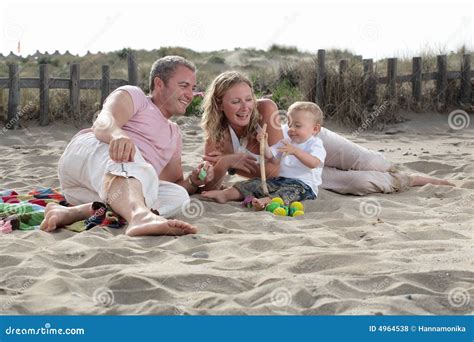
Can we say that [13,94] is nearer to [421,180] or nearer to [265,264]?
[421,180]

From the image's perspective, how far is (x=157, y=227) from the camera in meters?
3.92

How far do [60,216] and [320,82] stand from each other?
7437mm

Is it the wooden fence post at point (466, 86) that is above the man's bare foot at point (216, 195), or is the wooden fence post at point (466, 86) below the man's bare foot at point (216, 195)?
above

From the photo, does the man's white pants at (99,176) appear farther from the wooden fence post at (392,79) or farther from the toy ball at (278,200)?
the wooden fence post at (392,79)

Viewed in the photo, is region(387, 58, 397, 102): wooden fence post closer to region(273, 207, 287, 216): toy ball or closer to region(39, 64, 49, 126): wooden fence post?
region(39, 64, 49, 126): wooden fence post

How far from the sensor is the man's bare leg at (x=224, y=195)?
515 cm

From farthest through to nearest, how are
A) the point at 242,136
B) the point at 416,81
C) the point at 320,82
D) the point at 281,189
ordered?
1. the point at 416,81
2. the point at 320,82
3. the point at 242,136
4. the point at 281,189

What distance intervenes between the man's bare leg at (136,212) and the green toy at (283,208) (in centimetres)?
90

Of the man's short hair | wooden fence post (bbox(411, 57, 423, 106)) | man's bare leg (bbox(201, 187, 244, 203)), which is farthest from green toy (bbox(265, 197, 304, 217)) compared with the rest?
wooden fence post (bbox(411, 57, 423, 106))

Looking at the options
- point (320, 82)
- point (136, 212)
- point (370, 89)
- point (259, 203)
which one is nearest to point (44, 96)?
point (320, 82)

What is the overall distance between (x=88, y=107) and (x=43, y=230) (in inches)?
272

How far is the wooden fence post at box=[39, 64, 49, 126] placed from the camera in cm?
1064

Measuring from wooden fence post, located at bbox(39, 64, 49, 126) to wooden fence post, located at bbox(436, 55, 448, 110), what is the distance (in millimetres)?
5882

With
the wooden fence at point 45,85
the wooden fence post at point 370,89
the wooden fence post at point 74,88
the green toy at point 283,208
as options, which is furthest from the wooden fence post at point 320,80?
the green toy at point 283,208
